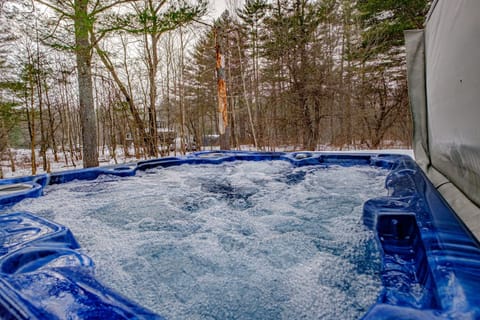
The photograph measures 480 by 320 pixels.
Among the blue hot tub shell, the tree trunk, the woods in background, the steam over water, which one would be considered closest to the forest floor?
the woods in background

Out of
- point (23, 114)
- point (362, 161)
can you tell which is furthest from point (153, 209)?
point (23, 114)

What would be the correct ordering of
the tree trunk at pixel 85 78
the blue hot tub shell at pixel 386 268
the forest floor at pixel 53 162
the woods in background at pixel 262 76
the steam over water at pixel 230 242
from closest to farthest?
1. the blue hot tub shell at pixel 386 268
2. the steam over water at pixel 230 242
3. the tree trunk at pixel 85 78
4. the woods in background at pixel 262 76
5. the forest floor at pixel 53 162

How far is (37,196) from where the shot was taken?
2.08 meters

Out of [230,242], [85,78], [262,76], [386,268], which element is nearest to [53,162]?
[85,78]

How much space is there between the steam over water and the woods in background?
3439 mm

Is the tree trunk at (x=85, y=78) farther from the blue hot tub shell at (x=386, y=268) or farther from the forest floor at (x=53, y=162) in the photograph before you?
the blue hot tub shell at (x=386, y=268)

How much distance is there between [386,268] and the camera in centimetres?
97

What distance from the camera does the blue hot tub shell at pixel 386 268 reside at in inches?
23.2

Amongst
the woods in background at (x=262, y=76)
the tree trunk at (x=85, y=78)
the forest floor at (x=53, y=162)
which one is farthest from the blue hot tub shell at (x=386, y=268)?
the forest floor at (x=53, y=162)

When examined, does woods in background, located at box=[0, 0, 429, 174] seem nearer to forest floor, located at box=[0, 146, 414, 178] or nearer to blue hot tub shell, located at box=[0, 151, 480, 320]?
forest floor, located at box=[0, 146, 414, 178]

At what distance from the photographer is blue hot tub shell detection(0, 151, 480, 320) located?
59 cm

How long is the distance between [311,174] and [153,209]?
5.98 ft

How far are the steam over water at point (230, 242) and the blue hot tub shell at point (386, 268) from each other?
0.12 metres

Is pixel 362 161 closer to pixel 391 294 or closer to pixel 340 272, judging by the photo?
pixel 340 272
